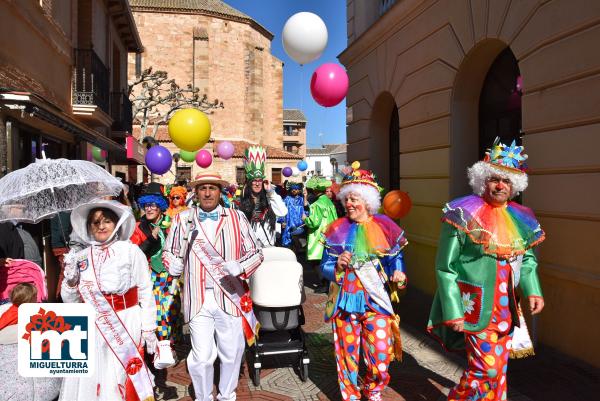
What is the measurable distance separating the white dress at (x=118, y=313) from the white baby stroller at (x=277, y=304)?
1.31 meters

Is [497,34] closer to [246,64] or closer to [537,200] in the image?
[537,200]

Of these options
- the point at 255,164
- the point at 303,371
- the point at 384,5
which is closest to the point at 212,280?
the point at 303,371

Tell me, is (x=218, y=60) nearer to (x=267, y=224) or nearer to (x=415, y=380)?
(x=267, y=224)

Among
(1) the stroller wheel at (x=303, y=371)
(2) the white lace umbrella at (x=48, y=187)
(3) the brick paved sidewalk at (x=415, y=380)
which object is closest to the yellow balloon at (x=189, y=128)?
(3) the brick paved sidewalk at (x=415, y=380)

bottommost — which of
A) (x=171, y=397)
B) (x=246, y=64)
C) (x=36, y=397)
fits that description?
Answer: (x=171, y=397)

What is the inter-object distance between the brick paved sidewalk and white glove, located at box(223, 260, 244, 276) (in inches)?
48.1

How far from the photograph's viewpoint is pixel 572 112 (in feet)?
15.3

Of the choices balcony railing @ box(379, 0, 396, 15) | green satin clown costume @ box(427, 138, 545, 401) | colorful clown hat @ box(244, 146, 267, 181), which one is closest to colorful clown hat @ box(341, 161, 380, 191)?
green satin clown costume @ box(427, 138, 545, 401)

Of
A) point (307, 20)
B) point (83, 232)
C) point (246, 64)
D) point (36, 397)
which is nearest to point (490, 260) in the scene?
point (83, 232)

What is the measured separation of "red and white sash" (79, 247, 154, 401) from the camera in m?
2.85

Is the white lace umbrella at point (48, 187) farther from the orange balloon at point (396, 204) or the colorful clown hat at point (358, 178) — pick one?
the orange balloon at point (396, 204)

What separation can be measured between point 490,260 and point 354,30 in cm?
898

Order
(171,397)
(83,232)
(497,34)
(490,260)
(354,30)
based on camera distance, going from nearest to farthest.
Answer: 1. (83,232)
2. (490,260)
3. (171,397)
4. (497,34)
5. (354,30)

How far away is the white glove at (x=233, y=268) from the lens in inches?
135
